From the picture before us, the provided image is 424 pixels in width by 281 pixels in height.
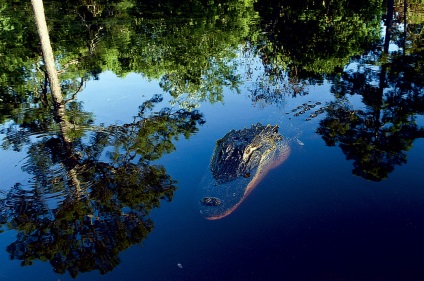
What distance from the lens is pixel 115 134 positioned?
811 cm

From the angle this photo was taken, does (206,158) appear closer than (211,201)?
No

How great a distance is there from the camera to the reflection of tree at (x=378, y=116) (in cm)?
709

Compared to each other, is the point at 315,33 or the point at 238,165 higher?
the point at 315,33

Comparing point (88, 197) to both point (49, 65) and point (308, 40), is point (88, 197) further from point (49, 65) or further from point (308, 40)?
point (308, 40)

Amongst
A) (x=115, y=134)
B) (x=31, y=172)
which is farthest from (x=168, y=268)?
(x=115, y=134)

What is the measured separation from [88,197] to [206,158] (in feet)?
8.14

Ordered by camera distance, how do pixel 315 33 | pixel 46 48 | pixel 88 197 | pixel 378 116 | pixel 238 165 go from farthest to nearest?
pixel 315 33 → pixel 46 48 → pixel 378 116 → pixel 238 165 → pixel 88 197

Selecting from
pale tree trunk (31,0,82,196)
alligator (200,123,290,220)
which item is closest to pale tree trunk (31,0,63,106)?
pale tree trunk (31,0,82,196)

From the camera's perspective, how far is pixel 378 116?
28.3 feet

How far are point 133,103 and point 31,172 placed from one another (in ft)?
13.3

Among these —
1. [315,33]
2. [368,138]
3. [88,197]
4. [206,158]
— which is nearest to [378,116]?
[368,138]

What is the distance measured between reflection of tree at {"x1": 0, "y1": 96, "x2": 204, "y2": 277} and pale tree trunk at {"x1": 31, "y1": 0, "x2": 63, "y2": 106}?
239 cm

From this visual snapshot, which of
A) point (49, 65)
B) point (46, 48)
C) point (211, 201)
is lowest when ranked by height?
point (211, 201)

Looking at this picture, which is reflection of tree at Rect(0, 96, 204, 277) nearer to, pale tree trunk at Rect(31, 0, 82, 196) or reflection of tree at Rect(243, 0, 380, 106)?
pale tree trunk at Rect(31, 0, 82, 196)
